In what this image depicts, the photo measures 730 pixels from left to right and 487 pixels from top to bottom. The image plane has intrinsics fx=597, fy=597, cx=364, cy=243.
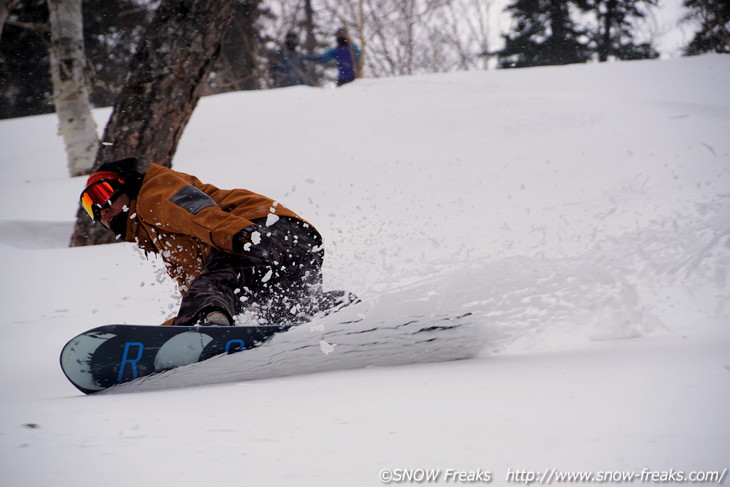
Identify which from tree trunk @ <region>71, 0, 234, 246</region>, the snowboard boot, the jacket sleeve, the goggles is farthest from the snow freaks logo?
tree trunk @ <region>71, 0, 234, 246</region>

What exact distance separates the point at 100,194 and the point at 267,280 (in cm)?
92

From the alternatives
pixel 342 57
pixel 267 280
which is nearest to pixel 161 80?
pixel 267 280

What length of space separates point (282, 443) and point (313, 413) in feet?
0.83

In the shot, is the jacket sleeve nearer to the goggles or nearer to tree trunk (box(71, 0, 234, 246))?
the goggles

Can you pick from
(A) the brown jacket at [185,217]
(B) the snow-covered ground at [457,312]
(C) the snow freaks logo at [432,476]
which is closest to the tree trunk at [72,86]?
(B) the snow-covered ground at [457,312]

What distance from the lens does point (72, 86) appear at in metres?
7.85

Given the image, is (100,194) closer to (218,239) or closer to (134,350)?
(218,239)

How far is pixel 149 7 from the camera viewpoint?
1582 cm

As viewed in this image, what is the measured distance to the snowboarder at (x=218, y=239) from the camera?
2.67 m

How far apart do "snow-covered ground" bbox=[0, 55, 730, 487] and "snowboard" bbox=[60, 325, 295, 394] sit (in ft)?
0.42

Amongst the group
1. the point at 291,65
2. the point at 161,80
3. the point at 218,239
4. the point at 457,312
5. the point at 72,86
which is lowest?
the point at 457,312

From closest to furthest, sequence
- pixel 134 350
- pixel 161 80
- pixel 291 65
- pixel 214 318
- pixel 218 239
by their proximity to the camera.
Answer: pixel 134 350
pixel 214 318
pixel 218 239
pixel 161 80
pixel 291 65

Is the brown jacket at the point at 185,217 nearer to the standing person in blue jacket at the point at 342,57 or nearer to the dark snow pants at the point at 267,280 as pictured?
the dark snow pants at the point at 267,280

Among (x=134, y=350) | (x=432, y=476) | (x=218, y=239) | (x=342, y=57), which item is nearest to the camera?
(x=432, y=476)
